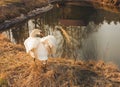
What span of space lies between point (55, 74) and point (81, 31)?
33.4 feet

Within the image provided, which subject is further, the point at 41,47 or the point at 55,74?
the point at 55,74

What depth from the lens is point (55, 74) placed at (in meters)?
10.1

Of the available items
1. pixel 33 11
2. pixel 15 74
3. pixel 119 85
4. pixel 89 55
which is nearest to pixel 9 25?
pixel 33 11

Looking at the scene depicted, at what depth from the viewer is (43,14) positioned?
25.8 m

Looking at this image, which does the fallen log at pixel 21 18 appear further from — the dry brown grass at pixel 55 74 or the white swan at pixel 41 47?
the white swan at pixel 41 47

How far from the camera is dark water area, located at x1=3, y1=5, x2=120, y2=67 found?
15.0 metres

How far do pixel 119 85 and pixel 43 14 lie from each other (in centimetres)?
1665

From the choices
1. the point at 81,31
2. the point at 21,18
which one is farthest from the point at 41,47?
the point at 21,18

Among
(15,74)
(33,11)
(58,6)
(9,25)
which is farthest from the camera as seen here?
(58,6)

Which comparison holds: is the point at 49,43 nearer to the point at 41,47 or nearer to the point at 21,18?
the point at 41,47

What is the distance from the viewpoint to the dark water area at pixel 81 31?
15000mm

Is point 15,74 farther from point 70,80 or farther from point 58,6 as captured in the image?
point 58,6

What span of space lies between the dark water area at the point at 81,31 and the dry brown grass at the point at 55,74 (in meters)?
2.83

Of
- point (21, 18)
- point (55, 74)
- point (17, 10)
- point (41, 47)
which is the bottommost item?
point (55, 74)
